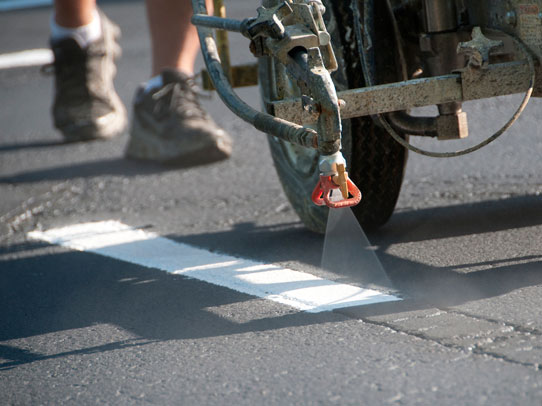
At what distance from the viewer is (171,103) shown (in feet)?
16.2

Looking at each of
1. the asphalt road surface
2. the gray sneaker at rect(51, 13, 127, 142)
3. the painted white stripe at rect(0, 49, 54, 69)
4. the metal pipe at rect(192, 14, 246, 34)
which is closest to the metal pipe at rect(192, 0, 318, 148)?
the metal pipe at rect(192, 14, 246, 34)

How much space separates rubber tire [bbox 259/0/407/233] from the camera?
9.30 feet

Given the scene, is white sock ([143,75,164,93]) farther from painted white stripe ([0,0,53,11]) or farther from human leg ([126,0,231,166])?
painted white stripe ([0,0,53,11])

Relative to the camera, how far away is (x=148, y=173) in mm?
4691

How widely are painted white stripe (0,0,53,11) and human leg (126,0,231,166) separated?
9.38 meters

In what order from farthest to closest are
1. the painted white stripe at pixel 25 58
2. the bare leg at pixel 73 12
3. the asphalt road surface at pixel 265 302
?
1. the painted white stripe at pixel 25 58
2. the bare leg at pixel 73 12
3. the asphalt road surface at pixel 265 302

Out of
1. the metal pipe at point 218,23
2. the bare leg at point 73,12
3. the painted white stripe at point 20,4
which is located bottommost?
the metal pipe at point 218,23

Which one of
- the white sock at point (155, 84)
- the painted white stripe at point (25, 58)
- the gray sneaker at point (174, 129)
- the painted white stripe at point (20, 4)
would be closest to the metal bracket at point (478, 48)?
the gray sneaker at point (174, 129)

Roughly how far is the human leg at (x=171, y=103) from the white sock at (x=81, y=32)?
711 millimetres

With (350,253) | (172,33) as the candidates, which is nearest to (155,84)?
(172,33)

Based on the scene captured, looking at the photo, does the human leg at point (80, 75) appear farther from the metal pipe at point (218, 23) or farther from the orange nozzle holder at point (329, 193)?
the orange nozzle holder at point (329, 193)

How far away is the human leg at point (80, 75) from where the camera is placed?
18.4 feet

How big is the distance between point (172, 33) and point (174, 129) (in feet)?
1.87

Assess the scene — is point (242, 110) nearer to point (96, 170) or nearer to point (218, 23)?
point (218, 23)
